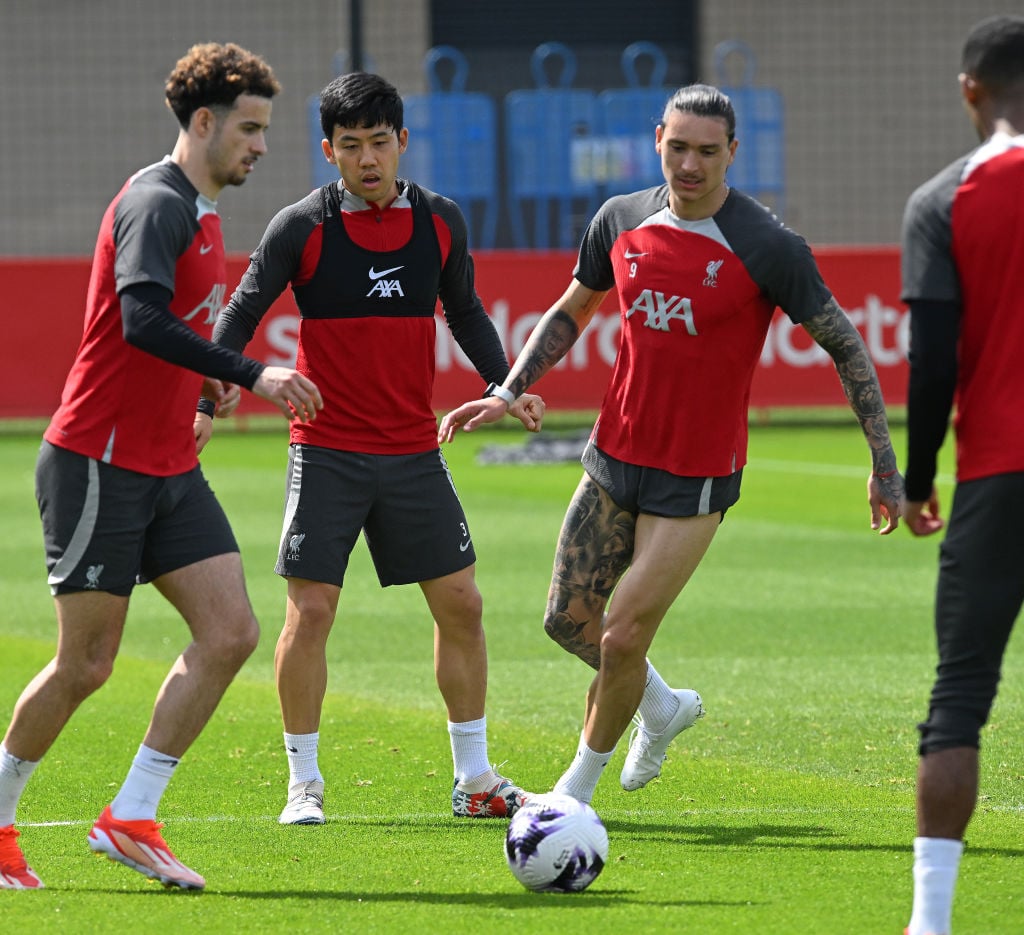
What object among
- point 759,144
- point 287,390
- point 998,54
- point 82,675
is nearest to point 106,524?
point 82,675

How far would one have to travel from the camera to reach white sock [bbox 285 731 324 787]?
6.36m

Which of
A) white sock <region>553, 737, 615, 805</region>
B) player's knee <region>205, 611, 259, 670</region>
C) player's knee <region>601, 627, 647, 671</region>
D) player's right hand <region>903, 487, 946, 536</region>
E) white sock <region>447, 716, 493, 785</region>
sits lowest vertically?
white sock <region>447, 716, 493, 785</region>

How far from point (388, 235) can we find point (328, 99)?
0.50 meters

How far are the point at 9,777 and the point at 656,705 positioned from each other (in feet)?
7.48

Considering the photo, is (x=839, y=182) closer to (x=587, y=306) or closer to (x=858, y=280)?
(x=858, y=280)

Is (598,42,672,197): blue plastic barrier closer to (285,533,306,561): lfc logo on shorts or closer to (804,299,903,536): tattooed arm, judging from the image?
(285,533,306,561): lfc logo on shorts

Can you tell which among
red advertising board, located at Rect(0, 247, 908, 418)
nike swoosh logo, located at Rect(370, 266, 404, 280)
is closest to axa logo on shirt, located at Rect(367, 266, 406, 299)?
nike swoosh logo, located at Rect(370, 266, 404, 280)

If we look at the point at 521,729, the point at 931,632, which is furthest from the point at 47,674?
the point at 931,632

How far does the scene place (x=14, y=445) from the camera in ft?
71.0

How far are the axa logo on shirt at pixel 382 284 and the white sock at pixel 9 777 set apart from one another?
1.96 metres

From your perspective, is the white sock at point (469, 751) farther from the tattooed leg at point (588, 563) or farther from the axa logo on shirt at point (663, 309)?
the axa logo on shirt at point (663, 309)

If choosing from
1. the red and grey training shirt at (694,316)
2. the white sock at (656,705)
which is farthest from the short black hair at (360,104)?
the white sock at (656,705)

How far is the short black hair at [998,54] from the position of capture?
174 inches

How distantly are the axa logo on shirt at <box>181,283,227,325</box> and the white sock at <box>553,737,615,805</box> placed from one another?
1.85 m
